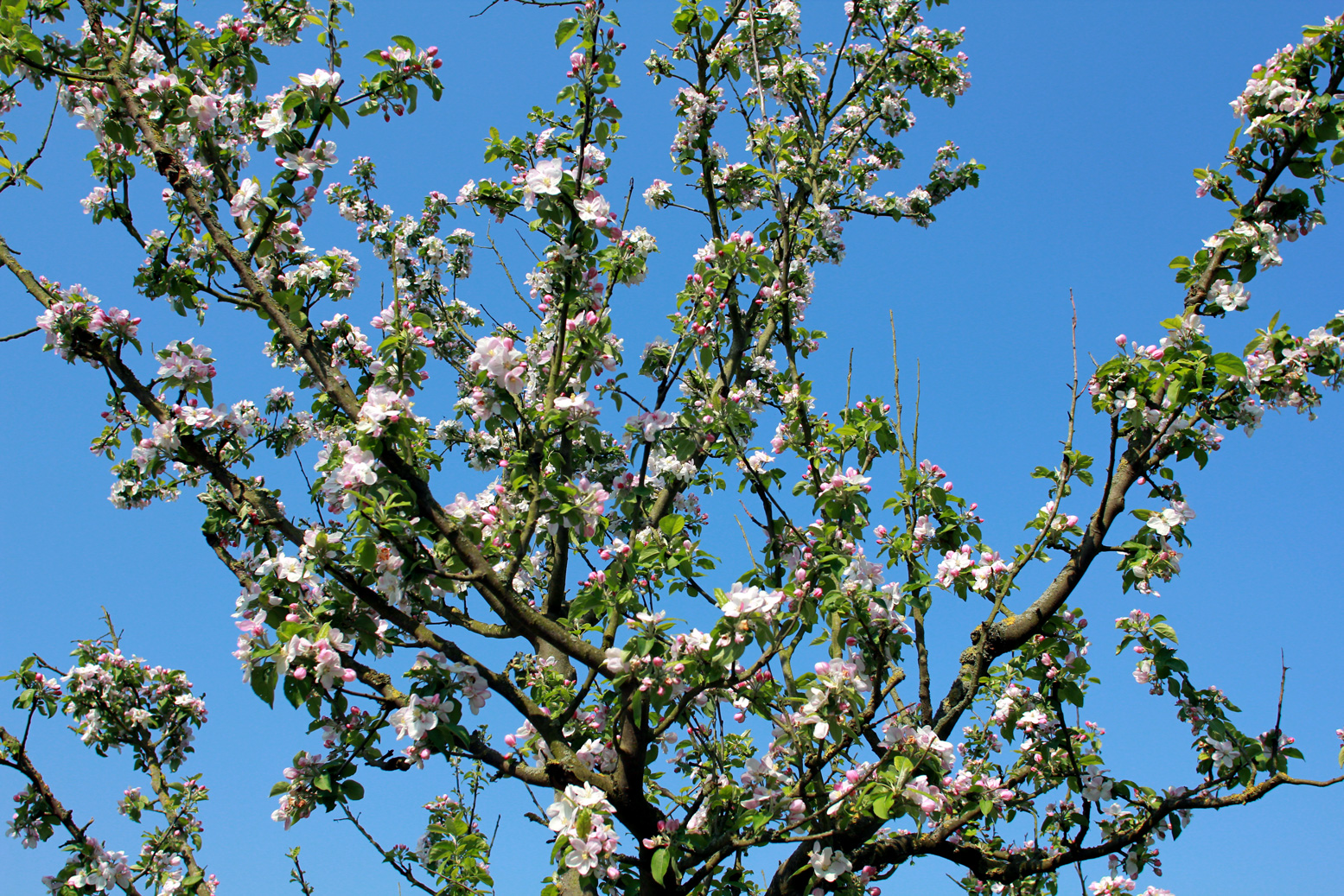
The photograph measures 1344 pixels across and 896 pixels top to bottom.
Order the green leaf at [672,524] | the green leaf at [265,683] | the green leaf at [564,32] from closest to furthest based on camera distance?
the green leaf at [265,683] < the green leaf at [672,524] < the green leaf at [564,32]

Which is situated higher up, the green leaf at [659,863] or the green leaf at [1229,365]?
the green leaf at [1229,365]

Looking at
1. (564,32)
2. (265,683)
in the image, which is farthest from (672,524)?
(564,32)

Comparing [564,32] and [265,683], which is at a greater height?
[564,32]

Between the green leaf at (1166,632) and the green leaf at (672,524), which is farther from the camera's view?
the green leaf at (1166,632)

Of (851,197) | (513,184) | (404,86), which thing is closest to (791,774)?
(513,184)

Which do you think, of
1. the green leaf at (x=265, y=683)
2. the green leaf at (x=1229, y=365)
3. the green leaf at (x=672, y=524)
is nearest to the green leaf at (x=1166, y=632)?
the green leaf at (x=1229, y=365)

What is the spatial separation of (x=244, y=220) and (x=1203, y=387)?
4987mm

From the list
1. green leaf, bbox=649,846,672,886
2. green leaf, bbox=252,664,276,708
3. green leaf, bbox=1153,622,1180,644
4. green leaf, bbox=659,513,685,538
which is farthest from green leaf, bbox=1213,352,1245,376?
green leaf, bbox=252,664,276,708

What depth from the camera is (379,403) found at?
142 inches

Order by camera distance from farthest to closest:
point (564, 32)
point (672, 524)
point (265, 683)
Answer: point (564, 32) < point (672, 524) < point (265, 683)

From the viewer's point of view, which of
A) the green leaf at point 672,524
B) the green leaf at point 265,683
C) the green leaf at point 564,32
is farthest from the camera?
the green leaf at point 564,32

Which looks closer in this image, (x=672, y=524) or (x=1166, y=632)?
(x=672, y=524)

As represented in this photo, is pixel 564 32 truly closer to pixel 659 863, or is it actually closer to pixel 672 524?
pixel 672 524

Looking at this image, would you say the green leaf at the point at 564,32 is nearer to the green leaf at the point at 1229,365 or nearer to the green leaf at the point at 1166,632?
the green leaf at the point at 1229,365
